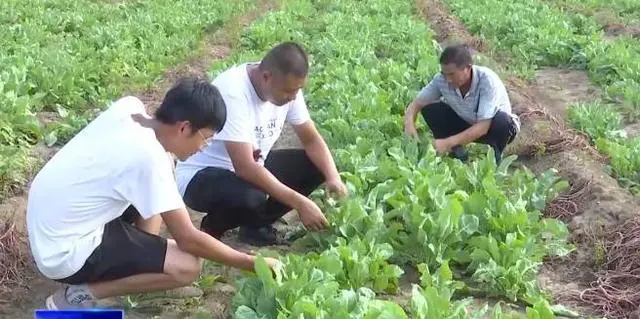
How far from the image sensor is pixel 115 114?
396 centimetres

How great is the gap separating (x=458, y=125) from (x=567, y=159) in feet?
2.99

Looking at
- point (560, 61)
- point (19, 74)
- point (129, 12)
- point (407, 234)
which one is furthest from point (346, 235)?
point (129, 12)

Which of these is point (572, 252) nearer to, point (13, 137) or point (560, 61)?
point (13, 137)

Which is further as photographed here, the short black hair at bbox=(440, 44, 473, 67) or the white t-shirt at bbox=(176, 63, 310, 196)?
the short black hair at bbox=(440, 44, 473, 67)

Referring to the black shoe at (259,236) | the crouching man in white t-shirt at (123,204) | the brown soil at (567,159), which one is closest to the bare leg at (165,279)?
the crouching man in white t-shirt at (123,204)

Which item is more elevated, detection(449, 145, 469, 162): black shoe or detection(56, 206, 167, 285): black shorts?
detection(56, 206, 167, 285): black shorts

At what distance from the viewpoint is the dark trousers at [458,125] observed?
6340mm

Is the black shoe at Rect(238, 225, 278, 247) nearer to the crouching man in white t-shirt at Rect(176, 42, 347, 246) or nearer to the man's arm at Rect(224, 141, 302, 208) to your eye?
the crouching man in white t-shirt at Rect(176, 42, 347, 246)

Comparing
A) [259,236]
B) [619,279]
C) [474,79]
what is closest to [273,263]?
[259,236]

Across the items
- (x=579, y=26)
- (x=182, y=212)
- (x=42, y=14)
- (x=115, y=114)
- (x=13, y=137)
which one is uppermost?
(x=115, y=114)

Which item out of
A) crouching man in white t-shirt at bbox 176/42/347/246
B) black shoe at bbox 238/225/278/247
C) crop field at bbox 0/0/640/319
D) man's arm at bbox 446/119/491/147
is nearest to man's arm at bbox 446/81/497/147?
man's arm at bbox 446/119/491/147

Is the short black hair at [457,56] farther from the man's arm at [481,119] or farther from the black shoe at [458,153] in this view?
the black shoe at [458,153]

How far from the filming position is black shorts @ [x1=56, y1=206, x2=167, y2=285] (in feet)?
13.2

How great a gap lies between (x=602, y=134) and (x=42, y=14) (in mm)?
8395
